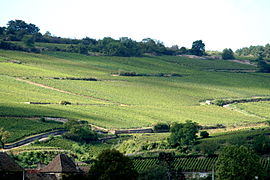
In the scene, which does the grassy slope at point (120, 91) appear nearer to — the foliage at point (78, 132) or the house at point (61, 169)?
the foliage at point (78, 132)

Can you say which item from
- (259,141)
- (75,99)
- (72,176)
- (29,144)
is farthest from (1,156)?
(75,99)

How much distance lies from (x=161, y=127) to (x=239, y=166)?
5197 cm

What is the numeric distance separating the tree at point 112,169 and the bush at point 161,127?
52.6 meters

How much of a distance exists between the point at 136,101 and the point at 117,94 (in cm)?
673

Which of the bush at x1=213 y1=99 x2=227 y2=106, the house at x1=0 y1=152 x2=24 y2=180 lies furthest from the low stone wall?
the house at x1=0 y1=152 x2=24 y2=180

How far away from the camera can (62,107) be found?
12975 centimetres

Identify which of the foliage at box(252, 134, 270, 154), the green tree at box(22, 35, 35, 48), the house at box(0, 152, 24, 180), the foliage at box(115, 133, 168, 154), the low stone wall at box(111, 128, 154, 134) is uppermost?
the green tree at box(22, 35, 35, 48)

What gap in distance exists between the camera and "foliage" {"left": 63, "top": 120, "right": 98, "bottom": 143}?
4274 inches

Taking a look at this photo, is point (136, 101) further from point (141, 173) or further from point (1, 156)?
point (1, 156)

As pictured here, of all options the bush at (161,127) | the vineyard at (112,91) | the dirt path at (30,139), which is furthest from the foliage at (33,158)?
the bush at (161,127)

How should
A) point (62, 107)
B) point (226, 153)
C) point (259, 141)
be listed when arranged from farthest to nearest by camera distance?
point (62, 107) → point (259, 141) → point (226, 153)

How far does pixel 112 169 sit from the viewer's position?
7019 centimetres

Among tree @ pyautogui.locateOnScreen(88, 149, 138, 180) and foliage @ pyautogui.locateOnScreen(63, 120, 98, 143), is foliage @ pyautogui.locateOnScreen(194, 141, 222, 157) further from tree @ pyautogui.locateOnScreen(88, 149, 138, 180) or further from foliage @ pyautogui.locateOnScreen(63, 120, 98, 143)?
tree @ pyautogui.locateOnScreen(88, 149, 138, 180)

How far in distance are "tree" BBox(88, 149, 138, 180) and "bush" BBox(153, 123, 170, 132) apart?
52.6 m
